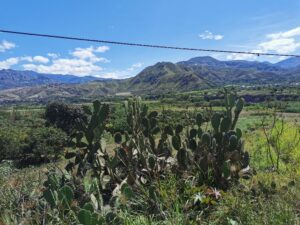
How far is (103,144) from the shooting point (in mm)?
5773

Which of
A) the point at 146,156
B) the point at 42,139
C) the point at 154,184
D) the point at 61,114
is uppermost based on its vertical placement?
the point at 146,156

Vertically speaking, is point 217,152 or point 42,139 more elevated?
point 217,152

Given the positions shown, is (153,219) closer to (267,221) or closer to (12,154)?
(267,221)

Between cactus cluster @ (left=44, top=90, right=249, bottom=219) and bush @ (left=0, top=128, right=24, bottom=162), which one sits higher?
cactus cluster @ (left=44, top=90, right=249, bottom=219)

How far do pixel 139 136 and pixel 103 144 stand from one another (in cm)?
51

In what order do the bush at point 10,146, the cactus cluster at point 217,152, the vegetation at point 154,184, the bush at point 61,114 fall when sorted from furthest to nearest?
the bush at point 61,114
the bush at point 10,146
the cactus cluster at point 217,152
the vegetation at point 154,184

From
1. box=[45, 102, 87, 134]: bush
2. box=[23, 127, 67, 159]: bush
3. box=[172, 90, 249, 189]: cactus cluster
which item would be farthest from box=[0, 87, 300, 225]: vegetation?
box=[45, 102, 87, 134]: bush

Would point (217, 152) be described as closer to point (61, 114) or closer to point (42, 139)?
point (42, 139)

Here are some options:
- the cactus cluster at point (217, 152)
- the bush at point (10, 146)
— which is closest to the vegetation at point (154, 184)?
the cactus cluster at point (217, 152)

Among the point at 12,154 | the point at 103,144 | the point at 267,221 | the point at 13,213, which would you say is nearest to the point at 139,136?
the point at 103,144

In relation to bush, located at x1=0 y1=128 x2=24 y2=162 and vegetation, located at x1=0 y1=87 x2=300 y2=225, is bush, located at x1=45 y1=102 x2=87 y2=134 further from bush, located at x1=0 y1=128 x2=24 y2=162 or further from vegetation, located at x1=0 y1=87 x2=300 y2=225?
vegetation, located at x1=0 y1=87 x2=300 y2=225

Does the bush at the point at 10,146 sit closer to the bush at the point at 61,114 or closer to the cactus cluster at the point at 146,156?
the bush at the point at 61,114

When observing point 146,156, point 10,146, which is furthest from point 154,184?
point 10,146

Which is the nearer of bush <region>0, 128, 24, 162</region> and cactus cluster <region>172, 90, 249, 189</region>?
cactus cluster <region>172, 90, 249, 189</region>
